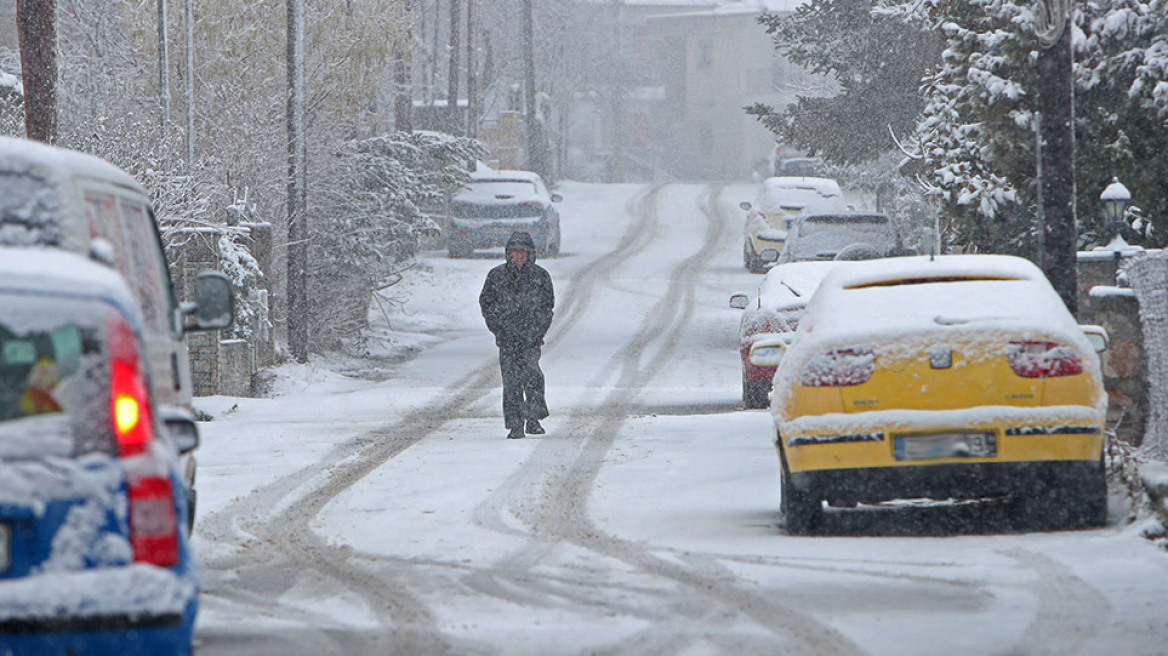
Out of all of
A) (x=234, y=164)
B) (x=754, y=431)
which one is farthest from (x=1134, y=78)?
(x=234, y=164)

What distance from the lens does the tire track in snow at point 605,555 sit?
236 inches

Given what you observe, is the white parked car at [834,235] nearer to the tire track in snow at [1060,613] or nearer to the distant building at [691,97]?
the tire track in snow at [1060,613]

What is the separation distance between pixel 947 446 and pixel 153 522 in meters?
4.57

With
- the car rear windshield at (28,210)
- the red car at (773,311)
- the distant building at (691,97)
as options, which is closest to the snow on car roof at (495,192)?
the red car at (773,311)

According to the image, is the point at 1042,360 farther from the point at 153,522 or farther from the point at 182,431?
the point at 153,522

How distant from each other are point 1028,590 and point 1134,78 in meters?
9.96

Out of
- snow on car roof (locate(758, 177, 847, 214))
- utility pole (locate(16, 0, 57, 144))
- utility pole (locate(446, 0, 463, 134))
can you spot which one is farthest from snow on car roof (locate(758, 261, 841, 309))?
utility pole (locate(446, 0, 463, 134))

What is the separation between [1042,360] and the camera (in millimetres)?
8039

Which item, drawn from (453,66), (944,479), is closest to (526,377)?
(944,479)

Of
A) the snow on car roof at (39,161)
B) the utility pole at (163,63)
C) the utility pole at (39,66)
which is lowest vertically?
the snow on car roof at (39,161)

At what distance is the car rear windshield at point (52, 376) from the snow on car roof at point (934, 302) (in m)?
4.51

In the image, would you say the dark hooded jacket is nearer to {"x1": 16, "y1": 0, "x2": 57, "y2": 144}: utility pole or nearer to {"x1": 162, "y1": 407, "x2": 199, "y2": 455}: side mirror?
{"x1": 16, "y1": 0, "x2": 57, "y2": 144}: utility pole

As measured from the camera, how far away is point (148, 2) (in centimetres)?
2722

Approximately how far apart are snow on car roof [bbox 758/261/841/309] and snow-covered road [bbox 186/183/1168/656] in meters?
1.14
